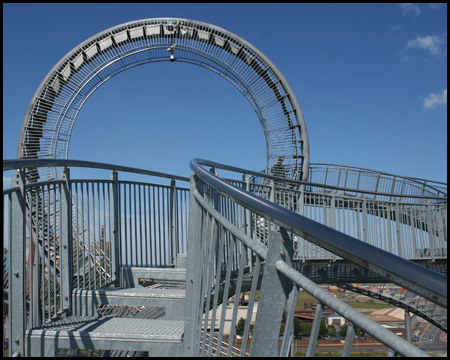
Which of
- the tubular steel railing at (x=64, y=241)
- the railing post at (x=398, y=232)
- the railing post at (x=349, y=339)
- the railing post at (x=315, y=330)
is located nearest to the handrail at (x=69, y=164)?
the tubular steel railing at (x=64, y=241)

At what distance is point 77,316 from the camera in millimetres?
3451

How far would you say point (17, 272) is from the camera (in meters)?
2.61

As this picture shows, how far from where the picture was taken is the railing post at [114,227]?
13.6 feet

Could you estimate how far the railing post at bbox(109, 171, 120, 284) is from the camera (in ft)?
13.6

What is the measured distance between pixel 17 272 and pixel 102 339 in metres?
0.72

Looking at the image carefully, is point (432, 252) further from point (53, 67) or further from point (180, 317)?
point (53, 67)

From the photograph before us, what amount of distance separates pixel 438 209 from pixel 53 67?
11699 millimetres

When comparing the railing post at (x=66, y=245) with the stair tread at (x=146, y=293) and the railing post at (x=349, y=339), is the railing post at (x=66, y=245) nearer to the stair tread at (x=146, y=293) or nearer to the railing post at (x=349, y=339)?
the stair tread at (x=146, y=293)

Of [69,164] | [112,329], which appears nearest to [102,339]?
[112,329]

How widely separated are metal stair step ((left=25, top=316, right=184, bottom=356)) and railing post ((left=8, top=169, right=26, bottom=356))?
0.09m

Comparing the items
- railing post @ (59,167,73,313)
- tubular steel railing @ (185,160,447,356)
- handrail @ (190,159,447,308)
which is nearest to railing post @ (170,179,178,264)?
railing post @ (59,167,73,313)

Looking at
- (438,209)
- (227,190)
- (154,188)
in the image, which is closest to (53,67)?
(154,188)

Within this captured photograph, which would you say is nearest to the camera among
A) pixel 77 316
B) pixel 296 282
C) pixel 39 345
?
pixel 296 282

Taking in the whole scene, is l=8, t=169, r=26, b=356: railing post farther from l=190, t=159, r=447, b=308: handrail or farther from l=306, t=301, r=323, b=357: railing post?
l=306, t=301, r=323, b=357: railing post
